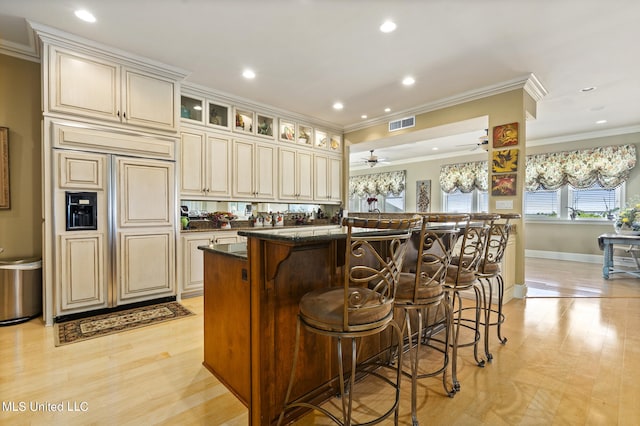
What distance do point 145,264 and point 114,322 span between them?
0.66m

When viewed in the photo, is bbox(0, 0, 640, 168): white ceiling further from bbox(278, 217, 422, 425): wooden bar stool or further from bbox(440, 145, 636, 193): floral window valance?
bbox(278, 217, 422, 425): wooden bar stool

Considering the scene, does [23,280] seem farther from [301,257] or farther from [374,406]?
[374,406]

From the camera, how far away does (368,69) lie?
354 cm

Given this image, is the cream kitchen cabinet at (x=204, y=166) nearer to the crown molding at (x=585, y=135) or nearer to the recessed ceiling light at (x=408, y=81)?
the recessed ceiling light at (x=408, y=81)

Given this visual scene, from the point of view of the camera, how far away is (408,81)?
3.82 meters

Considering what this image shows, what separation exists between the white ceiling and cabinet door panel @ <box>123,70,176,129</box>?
27 centimetres

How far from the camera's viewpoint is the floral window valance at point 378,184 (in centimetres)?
955

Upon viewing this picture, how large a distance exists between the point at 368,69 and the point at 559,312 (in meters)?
3.60

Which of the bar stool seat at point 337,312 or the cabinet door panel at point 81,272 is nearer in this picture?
the bar stool seat at point 337,312

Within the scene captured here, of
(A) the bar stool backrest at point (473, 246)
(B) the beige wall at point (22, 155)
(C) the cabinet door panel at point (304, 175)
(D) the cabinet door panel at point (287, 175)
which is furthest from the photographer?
(C) the cabinet door panel at point (304, 175)

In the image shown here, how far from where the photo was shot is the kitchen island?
1.43 metres

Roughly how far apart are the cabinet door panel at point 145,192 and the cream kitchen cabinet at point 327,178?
276cm

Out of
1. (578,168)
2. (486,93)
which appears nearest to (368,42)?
(486,93)

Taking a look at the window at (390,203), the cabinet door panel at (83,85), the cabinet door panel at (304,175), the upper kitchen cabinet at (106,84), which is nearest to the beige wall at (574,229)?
the window at (390,203)
